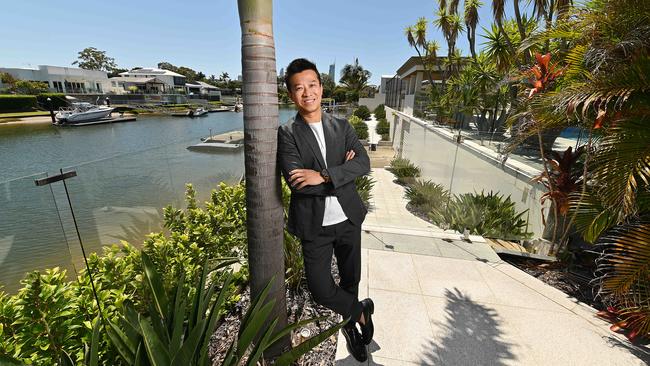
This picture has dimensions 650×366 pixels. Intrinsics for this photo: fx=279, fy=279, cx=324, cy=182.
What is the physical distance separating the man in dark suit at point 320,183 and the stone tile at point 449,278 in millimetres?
1411

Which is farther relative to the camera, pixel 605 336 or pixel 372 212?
pixel 372 212

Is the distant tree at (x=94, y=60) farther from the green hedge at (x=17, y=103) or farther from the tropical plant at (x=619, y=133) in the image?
the tropical plant at (x=619, y=133)

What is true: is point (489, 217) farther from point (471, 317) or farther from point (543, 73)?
point (471, 317)

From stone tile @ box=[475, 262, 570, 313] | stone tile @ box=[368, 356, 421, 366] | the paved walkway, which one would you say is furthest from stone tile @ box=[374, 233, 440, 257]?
stone tile @ box=[368, 356, 421, 366]

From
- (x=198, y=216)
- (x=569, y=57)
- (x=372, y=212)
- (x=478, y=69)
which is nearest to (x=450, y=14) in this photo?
(x=478, y=69)

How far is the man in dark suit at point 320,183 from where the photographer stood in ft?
5.45

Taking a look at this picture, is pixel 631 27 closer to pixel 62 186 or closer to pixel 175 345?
pixel 175 345

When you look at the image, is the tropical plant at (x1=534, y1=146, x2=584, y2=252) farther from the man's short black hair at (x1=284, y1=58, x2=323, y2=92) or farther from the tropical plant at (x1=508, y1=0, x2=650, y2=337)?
the man's short black hair at (x1=284, y1=58, x2=323, y2=92)

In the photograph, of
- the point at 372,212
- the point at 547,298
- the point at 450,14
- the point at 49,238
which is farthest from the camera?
the point at 450,14

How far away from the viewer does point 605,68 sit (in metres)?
2.68

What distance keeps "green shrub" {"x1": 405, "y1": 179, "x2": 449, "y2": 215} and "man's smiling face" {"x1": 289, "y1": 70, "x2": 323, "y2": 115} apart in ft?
18.9

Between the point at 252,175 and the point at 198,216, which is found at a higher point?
the point at 252,175

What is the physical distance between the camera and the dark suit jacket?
1649 mm

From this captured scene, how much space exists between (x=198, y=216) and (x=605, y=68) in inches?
172
